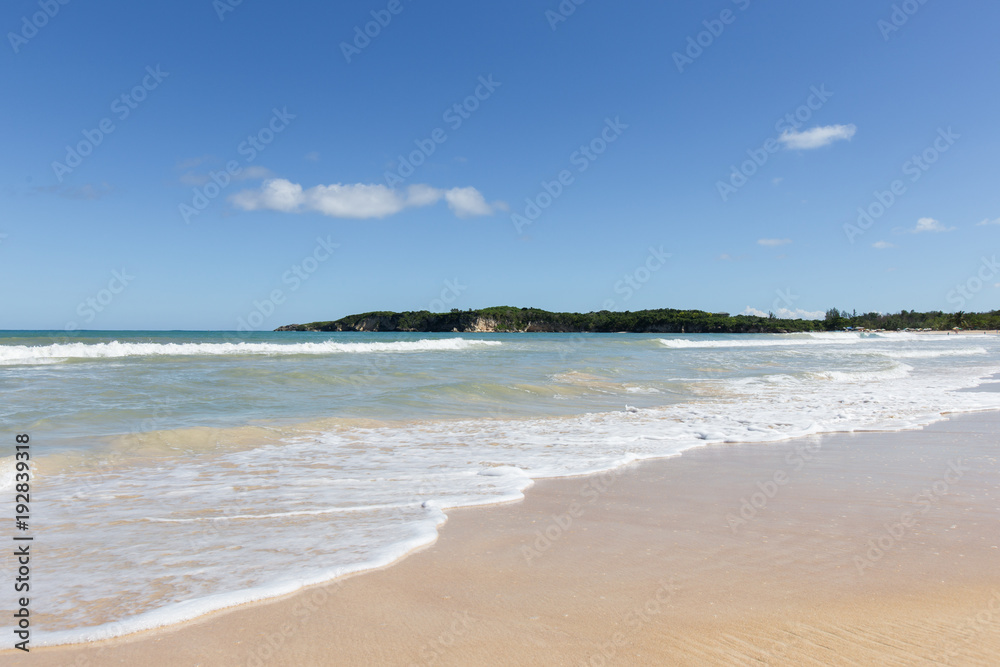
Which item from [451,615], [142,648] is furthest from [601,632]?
[142,648]

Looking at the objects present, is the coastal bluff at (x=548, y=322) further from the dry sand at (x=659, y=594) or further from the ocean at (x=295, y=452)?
the dry sand at (x=659, y=594)

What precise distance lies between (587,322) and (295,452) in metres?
110

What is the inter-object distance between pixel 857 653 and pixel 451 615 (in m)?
1.72

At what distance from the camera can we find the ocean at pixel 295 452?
316 cm

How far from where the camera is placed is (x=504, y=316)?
374ft

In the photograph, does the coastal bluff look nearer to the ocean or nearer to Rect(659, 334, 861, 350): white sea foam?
Rect(659, 334, 861, 350): white sea foam

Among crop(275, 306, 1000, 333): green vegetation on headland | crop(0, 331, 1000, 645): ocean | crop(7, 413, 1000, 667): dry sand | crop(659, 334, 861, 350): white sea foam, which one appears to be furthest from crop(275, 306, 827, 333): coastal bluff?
crop(7, 413, 1000, 667): dry sand

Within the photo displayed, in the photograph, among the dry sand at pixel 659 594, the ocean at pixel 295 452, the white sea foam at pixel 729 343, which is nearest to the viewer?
the dry sand at pixel 659 594

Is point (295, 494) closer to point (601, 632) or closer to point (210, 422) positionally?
point (601, 632)

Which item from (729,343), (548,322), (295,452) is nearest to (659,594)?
(295,452)

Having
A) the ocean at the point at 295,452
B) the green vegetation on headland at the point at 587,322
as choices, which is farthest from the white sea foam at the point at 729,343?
the green vegetation on headland at the point at 587,322

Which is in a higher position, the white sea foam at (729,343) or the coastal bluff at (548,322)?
the coastal bluff at (548,322)

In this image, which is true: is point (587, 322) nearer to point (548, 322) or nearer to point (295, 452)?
point (548, 322)

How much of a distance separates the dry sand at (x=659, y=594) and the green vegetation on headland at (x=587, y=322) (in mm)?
105789
